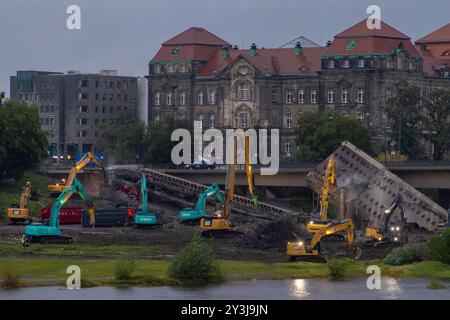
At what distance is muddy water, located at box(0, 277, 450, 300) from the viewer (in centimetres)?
9835

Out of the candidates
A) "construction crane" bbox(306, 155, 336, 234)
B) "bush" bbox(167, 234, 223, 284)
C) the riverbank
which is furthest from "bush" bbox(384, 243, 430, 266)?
"construction crane" bbox(306, 155, 336, 234)

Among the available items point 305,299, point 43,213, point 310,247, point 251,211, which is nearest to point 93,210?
point 43,213

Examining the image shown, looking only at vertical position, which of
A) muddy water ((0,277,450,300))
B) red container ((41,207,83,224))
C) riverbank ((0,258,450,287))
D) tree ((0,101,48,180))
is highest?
tree ((0,101,48,180))

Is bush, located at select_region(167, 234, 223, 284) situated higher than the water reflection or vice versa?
bush, located at select_region(167, 234, 223, 284)

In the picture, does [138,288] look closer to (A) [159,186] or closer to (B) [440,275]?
(B) [440,275]

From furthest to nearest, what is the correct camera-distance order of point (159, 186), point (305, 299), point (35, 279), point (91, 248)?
point (159, 186) → point (91, 248) → point (35, 279) → point (305, 299)

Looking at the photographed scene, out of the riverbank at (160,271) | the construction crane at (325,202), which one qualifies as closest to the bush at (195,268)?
the riverbank at (160,271)

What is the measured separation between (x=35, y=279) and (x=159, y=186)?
257 ft

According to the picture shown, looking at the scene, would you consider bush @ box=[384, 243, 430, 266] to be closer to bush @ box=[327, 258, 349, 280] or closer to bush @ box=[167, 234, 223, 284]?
bush @ box=[327, 258, 349, 280]

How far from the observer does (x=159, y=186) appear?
183 metres

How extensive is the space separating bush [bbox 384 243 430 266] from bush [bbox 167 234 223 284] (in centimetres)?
1669

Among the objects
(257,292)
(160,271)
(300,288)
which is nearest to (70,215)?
(160,271)

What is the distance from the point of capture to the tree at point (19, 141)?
17512 centimetres

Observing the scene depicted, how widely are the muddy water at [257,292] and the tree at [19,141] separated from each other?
7068 cm
